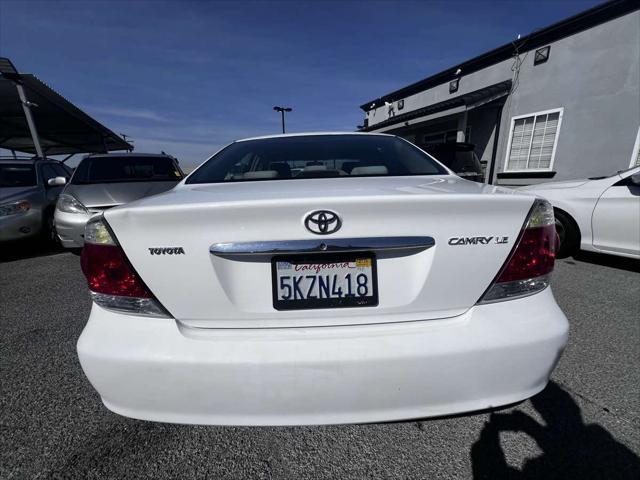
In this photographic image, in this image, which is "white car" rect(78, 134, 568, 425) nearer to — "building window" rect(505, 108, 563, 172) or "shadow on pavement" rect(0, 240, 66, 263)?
"shadow on pavement" rect(0, 240, 66, 263)

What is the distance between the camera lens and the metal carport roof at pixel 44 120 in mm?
10094

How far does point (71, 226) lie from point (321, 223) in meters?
4.39

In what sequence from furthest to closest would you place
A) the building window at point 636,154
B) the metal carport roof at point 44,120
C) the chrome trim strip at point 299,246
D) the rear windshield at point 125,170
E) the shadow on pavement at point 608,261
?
1. the metal carport roof at point 44,120
2. the building window at point 636,154
3. the rear windshield at point 125,170
4. the shadow on pavement at point 608,261
5. the chrome trim strip at point 299,246

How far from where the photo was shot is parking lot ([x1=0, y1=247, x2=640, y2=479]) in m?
1.29

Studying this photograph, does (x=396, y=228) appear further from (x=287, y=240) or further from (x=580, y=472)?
(x=580, y=472)

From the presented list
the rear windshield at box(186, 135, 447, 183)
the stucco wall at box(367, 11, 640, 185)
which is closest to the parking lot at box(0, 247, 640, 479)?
the rear windshield at box(186, 135, 447, 183)

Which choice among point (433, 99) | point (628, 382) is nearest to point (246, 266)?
point (628, 382)

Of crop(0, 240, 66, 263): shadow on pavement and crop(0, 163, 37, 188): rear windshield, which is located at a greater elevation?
→ crop(0, 163, 37, 188): rear windshield

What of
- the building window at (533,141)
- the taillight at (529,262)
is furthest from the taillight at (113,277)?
the building window at (533,141)

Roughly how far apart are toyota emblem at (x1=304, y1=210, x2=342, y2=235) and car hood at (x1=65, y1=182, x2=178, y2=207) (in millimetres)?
4044

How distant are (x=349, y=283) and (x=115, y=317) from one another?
0.84 meters

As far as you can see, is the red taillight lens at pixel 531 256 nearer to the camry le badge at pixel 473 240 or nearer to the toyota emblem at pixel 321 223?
the camry le badge at pixel 473 240

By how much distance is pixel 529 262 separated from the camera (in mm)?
1090

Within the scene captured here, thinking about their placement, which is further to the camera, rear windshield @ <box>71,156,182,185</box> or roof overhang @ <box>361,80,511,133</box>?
roof overhang @ <box>361,80,511,133</box>
